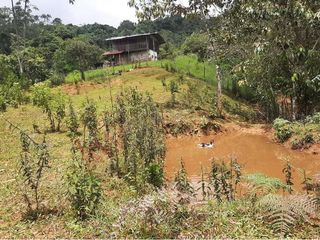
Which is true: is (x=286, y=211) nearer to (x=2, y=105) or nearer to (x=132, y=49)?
(x=2, y=105)

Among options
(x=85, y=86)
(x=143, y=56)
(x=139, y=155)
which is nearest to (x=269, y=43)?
(x=139, y=155)

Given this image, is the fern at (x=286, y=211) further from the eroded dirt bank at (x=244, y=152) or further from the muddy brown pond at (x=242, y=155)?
the eroded dirt bank at (x=244, y=152)

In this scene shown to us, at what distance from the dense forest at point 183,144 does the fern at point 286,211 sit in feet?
0.06

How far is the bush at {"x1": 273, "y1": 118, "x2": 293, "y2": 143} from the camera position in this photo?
13078mm

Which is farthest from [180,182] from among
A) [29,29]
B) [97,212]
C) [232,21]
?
[29,29]

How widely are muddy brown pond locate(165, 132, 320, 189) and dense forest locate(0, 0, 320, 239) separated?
0.05m

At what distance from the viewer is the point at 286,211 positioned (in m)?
4.71

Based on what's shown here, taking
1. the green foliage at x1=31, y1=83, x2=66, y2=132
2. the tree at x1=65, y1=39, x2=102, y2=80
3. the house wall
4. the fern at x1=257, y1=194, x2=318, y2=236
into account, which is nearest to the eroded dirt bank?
the green foliage at x1=31, y1=83, x2=66, y2=132

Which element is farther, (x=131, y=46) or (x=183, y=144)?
(x=131, y=46)

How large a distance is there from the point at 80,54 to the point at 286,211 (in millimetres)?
27911

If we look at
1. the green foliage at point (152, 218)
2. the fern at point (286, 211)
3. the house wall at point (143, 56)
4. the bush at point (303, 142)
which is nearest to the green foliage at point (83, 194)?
the green foliage at point (152, 218)

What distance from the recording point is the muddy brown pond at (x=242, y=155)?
398 inches

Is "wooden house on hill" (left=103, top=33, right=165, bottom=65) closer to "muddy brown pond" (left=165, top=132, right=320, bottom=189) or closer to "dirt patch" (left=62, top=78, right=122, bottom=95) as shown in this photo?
"dirt patch" (left=62, top=78, right=122, bottom=95)

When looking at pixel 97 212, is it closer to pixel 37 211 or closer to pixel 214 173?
pixel 37 211
